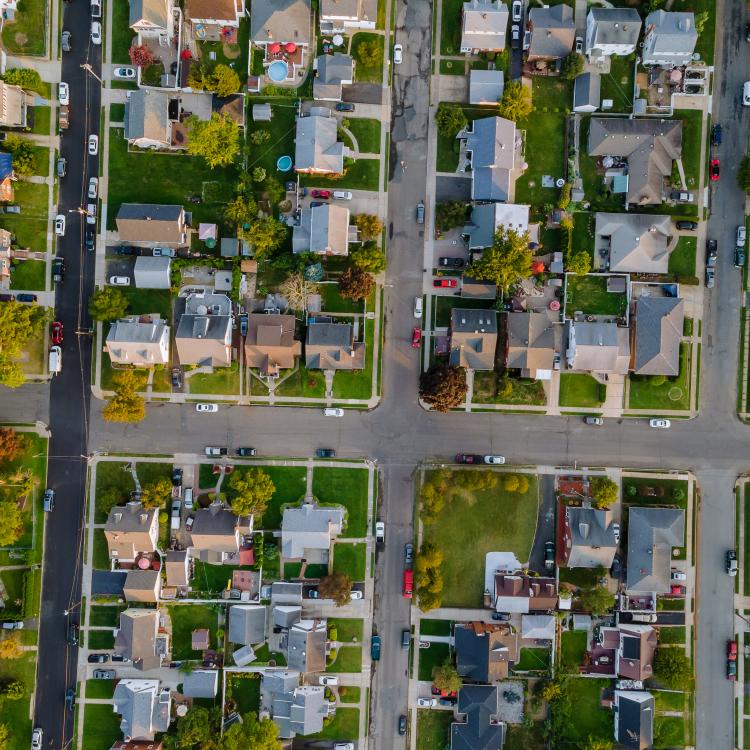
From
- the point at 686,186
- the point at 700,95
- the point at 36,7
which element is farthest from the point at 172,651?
the point at 700,95

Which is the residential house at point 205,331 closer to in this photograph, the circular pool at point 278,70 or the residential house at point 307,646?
the circular pool at point 278,70

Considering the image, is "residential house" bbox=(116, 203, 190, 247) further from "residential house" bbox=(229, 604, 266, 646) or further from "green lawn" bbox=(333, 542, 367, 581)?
"residential house" bbox=(229, 604, 266, 646)

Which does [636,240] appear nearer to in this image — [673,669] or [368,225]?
[368,225]

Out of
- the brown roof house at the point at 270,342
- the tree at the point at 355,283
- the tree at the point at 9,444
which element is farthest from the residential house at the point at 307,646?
the tree at the point at 355,283

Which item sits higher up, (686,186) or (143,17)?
(143,17)

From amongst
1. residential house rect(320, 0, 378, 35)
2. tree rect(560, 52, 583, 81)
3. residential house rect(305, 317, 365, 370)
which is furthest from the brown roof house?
tree rect(560, 52, 583, 81)

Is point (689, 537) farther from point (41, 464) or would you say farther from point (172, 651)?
point (41, 464)
